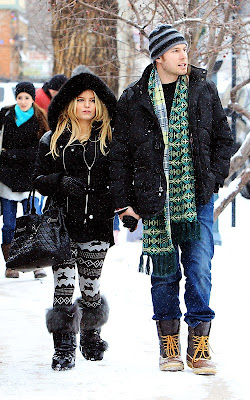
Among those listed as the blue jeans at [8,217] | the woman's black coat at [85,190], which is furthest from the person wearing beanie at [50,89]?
the woman's black coat at [85,190]

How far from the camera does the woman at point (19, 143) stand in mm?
8633

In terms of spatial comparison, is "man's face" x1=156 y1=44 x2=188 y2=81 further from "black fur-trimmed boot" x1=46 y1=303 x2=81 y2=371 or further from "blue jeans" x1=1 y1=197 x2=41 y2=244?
"blue jeans" x1=1 y1=197 x2=41 y2=244

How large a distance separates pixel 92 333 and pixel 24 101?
151 inches

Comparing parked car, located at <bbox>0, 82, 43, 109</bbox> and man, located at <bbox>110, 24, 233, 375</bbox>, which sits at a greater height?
parked car, located at <bbox>0, 82, 43, 109</bbox>

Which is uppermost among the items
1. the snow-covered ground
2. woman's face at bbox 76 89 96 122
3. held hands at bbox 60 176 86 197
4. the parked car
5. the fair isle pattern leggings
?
the parked car

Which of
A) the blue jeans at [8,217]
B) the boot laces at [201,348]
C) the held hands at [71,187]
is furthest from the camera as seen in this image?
the blue jeans at [8,217]

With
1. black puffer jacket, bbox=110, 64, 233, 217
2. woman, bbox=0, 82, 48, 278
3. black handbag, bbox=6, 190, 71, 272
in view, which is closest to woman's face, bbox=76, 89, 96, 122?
black puffer jacket, bbox=110, 64, 233, 217

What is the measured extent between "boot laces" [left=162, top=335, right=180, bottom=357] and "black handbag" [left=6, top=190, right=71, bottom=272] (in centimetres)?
75

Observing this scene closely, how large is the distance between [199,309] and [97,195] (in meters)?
0.89

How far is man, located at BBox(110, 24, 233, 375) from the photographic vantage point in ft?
16.1

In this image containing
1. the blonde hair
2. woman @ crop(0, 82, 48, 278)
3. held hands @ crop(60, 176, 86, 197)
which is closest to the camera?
held hands @ crop(60, 176, 86, 197)

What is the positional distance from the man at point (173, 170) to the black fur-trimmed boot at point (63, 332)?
1.70 ft

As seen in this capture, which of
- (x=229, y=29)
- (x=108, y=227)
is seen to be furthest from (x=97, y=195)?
(x=229, y=29)

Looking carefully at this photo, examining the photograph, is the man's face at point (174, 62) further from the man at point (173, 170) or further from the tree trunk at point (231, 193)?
the tree trunk at point (231, 193)
